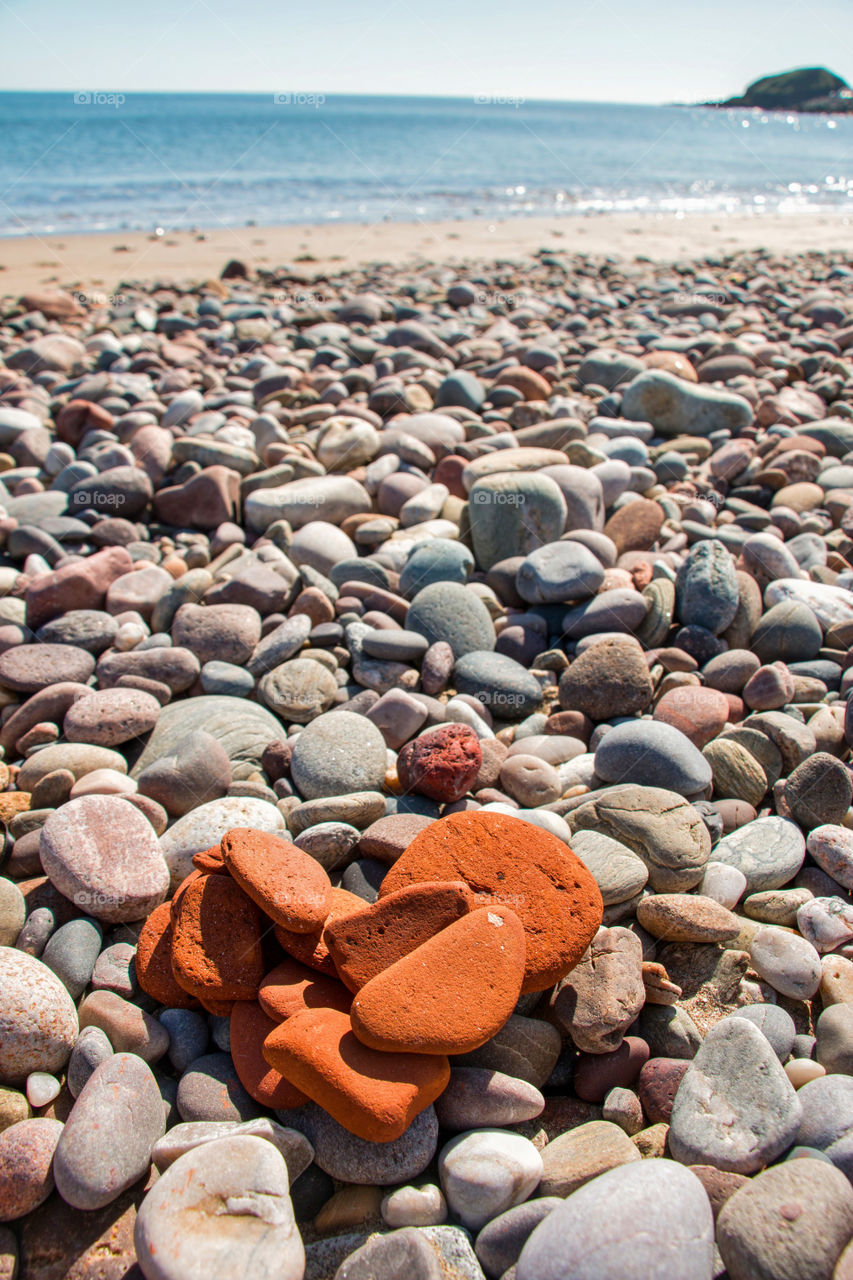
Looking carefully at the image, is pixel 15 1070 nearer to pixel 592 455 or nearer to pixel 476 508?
pixel 476 508

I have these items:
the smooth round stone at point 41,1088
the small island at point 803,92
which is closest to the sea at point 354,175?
the smooth round stone at point 41,1088

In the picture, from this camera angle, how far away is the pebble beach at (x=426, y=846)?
1.58 meters

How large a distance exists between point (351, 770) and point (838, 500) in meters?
3.48

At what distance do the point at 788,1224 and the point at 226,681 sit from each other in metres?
2.50

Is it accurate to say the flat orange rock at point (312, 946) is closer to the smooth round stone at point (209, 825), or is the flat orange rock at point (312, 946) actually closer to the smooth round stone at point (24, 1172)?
the smooth round stone at point (209, 825)

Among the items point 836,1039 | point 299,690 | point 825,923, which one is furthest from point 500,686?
point 836,1039

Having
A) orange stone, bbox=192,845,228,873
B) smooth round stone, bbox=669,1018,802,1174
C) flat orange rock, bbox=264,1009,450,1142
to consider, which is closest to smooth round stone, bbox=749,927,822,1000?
smooth round stone, bbox=669,1018,802,1174

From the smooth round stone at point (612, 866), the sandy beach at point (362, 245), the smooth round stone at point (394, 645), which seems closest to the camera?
Answer: the smooth round stone at point (612, 866)

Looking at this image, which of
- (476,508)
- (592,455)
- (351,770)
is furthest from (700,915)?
(592,455)

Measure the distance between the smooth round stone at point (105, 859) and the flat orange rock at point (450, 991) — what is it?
2.72ft

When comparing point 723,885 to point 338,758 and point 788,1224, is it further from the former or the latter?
point 338,758

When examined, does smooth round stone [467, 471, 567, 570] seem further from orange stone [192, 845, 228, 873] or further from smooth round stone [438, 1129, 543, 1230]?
smooth round stone [438, 1129, 543, 1230]

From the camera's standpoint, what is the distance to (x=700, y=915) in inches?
81.7

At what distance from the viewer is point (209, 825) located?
2361mm
